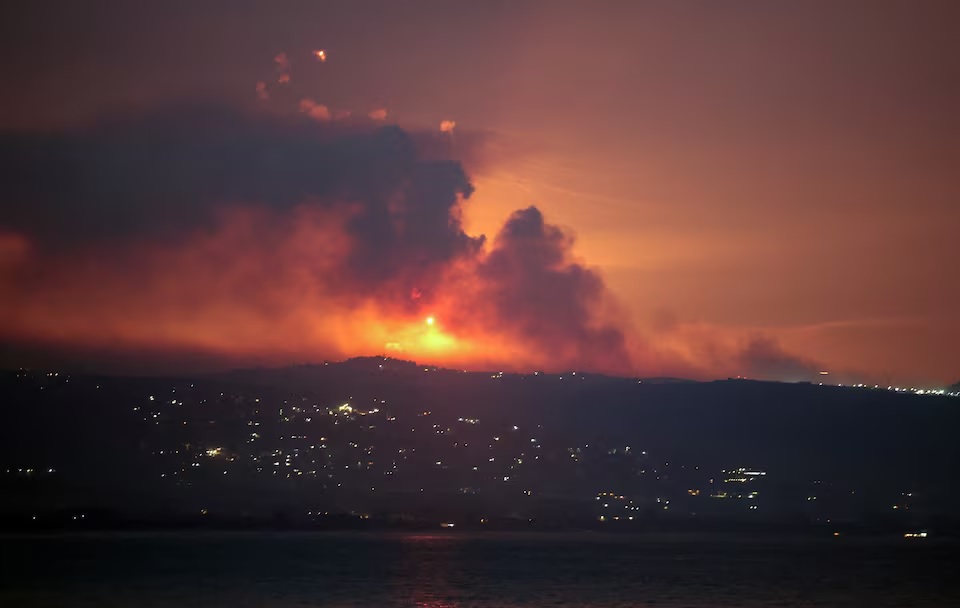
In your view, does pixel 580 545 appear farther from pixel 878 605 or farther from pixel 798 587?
pixel 878 605

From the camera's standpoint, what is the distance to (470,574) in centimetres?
11862

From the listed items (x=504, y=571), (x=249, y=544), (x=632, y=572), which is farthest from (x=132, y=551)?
(x=632, y=572)

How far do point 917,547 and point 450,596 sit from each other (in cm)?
10864

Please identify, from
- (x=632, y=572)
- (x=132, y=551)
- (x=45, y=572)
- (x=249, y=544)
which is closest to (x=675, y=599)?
(x=632, y=572)

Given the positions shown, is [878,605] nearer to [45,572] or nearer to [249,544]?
[45,572]

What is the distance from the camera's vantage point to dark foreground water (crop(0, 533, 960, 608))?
92.2 m

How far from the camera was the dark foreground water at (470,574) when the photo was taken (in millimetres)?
92188

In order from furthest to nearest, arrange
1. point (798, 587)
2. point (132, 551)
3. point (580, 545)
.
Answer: point (580, 545) < point (132, 551) < point (798, 587)

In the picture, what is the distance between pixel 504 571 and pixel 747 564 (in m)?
30.0

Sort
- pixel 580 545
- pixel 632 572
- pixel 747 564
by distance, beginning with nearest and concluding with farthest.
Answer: pixel 632 572 → pixel 747 564 → pixel 580 545

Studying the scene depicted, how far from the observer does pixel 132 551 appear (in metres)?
150

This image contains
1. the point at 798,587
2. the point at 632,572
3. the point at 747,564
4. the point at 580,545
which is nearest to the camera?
the point at 798,587

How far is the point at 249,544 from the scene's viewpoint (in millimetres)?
175875

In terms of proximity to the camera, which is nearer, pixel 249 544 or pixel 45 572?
pixel 45 572
